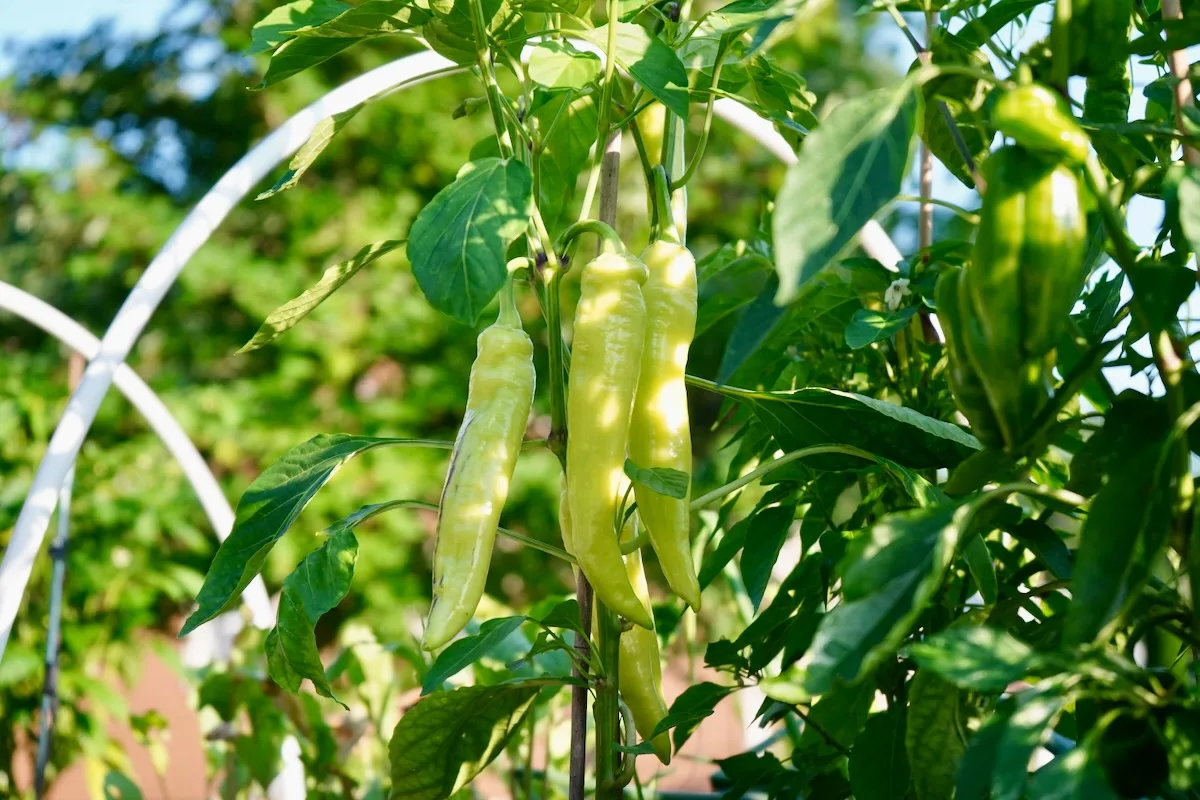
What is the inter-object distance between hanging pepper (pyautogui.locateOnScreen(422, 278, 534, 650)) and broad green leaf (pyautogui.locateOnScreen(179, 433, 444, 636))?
92mm

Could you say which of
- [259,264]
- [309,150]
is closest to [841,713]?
[309,150]

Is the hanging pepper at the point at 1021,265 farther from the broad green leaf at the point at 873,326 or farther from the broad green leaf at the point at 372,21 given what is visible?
the broad green leaf at the point at 372,21

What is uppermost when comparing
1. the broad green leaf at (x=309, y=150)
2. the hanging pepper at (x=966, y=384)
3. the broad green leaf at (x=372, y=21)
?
the broad green leaf at (x=372, y=21)

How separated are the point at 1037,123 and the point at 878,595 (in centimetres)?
19

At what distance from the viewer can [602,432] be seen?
0.65m

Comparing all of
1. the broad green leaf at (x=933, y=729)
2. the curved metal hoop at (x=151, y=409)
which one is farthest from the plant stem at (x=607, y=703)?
the curved metal hoop at (x=151, y=409)

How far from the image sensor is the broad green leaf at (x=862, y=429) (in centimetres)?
67

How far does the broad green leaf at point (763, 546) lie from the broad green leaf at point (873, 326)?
0.51 ft

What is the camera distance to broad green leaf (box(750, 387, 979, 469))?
2.19 ft

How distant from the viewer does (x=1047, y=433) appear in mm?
501

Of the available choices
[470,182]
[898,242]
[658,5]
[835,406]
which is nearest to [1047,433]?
[835,406]

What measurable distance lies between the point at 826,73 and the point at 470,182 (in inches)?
208

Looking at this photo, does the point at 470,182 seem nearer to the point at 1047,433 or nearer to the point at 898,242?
the point at 1047,433

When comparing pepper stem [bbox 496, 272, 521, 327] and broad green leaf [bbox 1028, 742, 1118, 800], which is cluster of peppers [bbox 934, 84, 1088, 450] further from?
pepper stem [bbox 496, 272, 521, 327]
